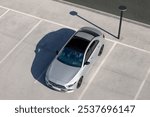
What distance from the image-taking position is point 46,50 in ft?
59.0

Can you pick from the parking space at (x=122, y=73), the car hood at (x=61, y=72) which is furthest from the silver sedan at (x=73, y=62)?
the parking space at (x=122, y=73)

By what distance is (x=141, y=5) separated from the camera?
1866 centimetres

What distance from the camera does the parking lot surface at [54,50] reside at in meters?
15.9

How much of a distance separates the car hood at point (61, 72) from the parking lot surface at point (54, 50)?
740 millimetres

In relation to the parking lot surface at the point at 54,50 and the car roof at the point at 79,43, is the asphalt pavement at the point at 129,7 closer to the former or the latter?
the parking lot surface at the point at 54,50

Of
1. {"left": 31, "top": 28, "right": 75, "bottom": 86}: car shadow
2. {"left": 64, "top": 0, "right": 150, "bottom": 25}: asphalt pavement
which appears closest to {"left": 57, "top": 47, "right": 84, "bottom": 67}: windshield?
{"left": 31, "top": 28, "right": 75, "bottom": 86}: car shadow

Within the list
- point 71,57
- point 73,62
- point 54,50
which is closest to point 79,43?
point 71,57

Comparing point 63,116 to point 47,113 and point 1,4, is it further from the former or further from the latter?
point 1,4

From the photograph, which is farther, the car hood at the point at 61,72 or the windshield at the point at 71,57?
the windshield at the point at 71,57

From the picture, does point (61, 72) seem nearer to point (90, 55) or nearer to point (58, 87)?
point (58, 87)

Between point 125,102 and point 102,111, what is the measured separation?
3.90 ft

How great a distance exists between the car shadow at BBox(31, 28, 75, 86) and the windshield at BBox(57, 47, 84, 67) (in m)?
1.32

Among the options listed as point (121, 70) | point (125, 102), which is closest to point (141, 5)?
point (121, 70)

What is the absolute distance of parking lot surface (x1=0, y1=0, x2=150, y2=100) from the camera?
52.3 ft
